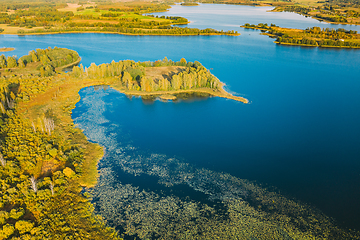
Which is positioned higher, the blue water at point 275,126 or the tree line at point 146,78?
the tree line at point 146,78

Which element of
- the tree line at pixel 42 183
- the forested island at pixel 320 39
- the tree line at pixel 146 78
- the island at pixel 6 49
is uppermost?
the forested island at pixel 320 39

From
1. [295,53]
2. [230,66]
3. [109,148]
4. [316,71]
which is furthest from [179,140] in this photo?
[295,53]

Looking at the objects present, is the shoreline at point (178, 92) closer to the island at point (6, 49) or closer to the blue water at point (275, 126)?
the blue water at point (275, 126)

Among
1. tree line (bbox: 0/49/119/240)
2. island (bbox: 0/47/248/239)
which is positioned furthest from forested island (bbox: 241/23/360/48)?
tree line (bbox: 0/49/119/240)

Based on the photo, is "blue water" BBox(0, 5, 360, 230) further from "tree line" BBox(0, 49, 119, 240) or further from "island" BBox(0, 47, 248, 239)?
"tree line" BBox(0, 49, 119, 240)

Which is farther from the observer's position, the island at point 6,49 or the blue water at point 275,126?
the island at point 6,49

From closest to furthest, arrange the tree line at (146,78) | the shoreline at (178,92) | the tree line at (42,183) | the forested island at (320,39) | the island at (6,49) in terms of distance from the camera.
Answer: the tree line at (42,183) → the shoreline at (178,92) → the tree line at (146,78) → the island at (6,49) → the forested island at (320,39)

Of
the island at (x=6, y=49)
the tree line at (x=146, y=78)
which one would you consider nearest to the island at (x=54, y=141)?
the tree line at (x=146, y=78)

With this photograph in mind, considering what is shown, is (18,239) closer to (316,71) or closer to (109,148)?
(109,148)
